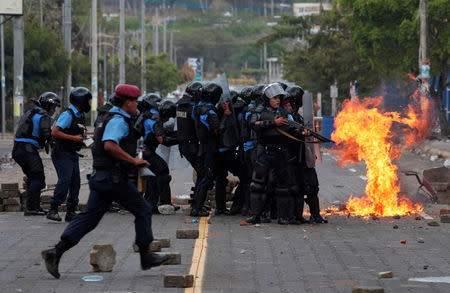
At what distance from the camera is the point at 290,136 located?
1280cm

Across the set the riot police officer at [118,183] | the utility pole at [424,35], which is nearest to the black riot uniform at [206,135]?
the riot police officer at [118,183]

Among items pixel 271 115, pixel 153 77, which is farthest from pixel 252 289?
pixel 153 77

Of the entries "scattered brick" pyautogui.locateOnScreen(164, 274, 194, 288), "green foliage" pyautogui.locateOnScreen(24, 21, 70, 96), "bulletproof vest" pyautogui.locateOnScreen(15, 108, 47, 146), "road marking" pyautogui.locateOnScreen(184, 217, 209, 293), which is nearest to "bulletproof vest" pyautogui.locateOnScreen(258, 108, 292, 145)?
"road marking" pyautogui.locateOnScreen(184, 217, 209, 293)

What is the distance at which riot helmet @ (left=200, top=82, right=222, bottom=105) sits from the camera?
13.7 m

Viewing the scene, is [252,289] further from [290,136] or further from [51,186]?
[51,186]

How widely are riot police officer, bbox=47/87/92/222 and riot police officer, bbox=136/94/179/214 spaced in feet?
3.18

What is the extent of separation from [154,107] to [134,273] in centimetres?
529

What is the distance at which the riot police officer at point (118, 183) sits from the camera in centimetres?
888

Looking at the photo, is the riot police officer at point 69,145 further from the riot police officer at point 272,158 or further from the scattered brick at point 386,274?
the scattered brick at point 386,274

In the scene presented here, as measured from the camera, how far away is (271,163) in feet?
42.6

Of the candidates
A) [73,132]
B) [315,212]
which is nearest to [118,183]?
[73,132]

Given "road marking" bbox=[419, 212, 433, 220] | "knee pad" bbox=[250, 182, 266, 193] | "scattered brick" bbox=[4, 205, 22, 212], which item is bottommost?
"road marking" bbox=[419, 212, 433, 220]

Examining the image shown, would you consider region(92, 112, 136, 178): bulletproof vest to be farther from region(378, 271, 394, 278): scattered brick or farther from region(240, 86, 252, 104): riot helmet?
region(240, 86, 252, 104): riot helmet

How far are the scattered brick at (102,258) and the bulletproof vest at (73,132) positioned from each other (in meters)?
4.08
